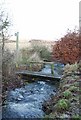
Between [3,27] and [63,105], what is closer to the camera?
[63,105]

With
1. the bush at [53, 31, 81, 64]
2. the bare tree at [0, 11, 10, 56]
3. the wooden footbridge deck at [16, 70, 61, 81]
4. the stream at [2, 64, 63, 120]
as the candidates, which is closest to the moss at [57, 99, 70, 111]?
the stream at [2, 64, 63, 120]

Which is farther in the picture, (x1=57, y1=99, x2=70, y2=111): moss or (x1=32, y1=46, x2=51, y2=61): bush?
(x1=32, y1=46, x2=51, y2=61): bush

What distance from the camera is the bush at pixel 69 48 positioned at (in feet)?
33.1

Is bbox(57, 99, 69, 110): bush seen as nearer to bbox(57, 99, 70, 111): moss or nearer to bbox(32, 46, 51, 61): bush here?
bbox(57, 99, 70, 111): moss

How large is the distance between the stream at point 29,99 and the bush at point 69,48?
2.04 m

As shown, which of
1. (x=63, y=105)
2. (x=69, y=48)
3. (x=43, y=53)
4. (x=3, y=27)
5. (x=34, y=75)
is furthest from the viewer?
(x=43, y=53)

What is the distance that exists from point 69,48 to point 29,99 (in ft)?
14.7

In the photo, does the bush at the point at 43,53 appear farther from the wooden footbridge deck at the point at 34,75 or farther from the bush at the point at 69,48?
the wooden footbridge deck at the point at 34,75

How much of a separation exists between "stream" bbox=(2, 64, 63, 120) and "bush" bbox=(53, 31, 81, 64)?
204 cm

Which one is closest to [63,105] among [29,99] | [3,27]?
[29,99]

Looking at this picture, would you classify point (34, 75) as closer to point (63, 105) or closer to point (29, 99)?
point (29, 99)

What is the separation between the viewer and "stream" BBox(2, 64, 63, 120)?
4984mm

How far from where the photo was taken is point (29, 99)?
20.1 ft

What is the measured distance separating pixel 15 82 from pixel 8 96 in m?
1.34
